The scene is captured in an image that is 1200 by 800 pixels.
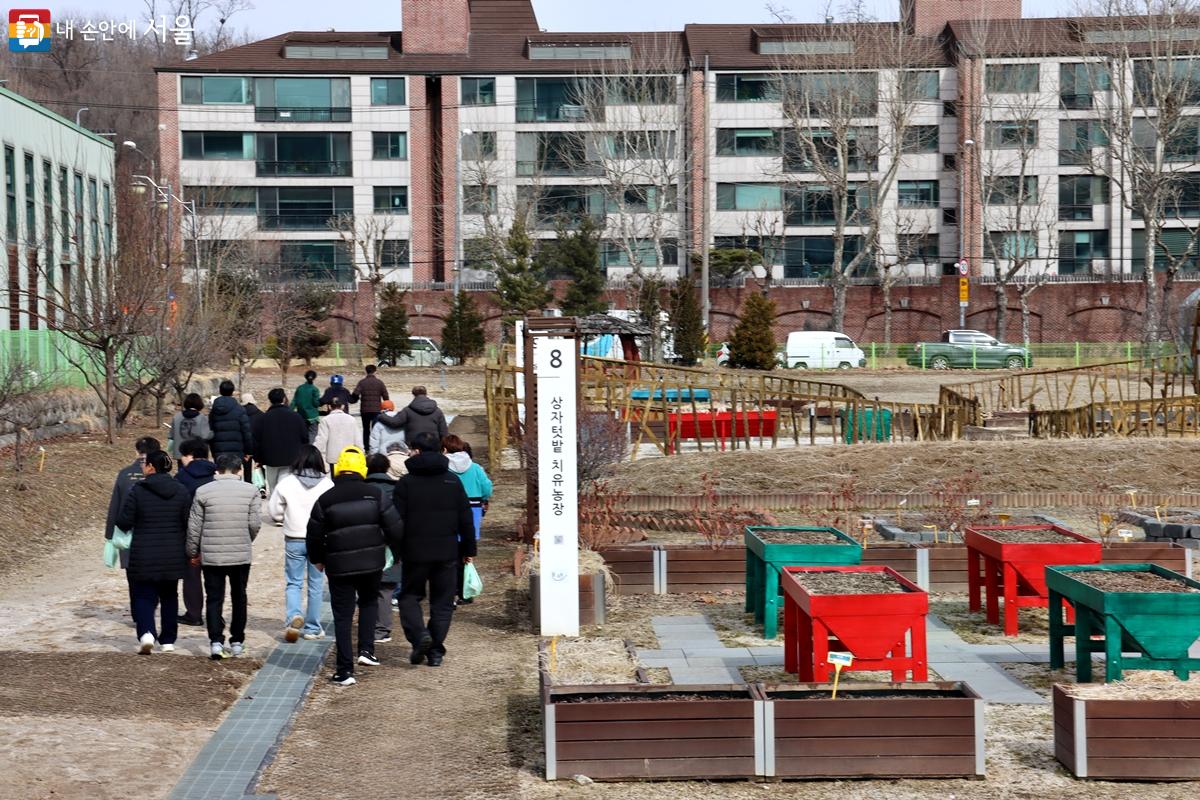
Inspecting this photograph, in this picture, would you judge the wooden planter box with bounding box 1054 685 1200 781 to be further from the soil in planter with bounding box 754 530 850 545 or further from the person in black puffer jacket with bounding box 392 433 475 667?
the person in black puffer jacket with bounding box 392 433 475 667

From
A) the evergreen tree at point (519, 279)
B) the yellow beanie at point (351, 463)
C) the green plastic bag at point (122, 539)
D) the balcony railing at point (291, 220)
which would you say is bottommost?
the green plastic bag at point (122, 539)

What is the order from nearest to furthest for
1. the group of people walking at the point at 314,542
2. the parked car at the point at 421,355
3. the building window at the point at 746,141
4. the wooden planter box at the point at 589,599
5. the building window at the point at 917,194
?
the group of people walking at the point at 314,542 < the wooden planter box at the point at 589,599 < the parked car at the point at 421,355 < the building window at the point at 917,194 < the building window at the point at 746,141

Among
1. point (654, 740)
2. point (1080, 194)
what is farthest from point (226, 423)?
point (1080, 194)

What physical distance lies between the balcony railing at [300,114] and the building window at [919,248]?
971 inches

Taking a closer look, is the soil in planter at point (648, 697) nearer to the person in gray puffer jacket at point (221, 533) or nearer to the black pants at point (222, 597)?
the person in gray puffer jacket at point (221, 533)

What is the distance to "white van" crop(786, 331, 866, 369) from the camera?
2253 inches

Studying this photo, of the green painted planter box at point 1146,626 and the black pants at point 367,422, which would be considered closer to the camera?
the green painted planter box at point 1146,626

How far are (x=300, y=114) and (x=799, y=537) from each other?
191ft

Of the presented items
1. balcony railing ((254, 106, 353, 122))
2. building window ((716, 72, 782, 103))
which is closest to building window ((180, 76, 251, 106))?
balcony railing ((254, 106, 353, 122))

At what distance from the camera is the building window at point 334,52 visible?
67562 mm

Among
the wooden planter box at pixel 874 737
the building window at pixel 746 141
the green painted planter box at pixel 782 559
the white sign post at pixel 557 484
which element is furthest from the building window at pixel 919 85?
the wooden planter box at pixel 874 737

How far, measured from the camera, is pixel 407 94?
66.8 meters

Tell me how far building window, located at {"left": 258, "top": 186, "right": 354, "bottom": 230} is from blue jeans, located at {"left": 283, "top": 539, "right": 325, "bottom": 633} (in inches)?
2227

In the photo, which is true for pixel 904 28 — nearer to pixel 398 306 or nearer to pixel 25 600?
pixel 398 306
